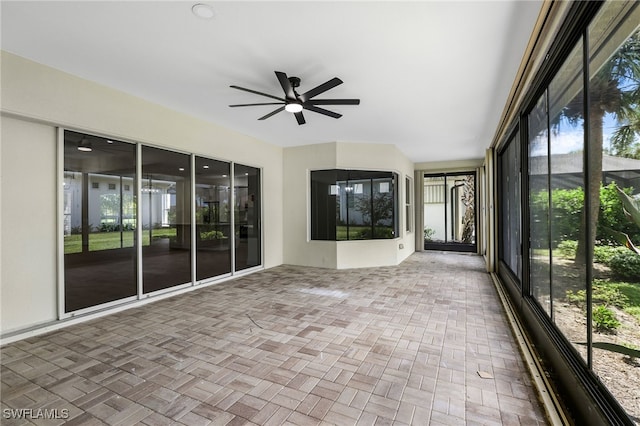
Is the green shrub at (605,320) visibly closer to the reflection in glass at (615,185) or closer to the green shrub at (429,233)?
the reflection in glass at (615,185)

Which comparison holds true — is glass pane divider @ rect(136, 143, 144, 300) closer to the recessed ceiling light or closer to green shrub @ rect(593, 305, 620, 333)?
the recessed ceiling light

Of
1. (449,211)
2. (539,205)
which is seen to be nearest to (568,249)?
(539,205)

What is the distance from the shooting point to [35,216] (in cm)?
307

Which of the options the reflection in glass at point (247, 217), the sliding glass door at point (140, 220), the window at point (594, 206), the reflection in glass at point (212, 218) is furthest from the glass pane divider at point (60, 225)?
the window at point (594, 206)

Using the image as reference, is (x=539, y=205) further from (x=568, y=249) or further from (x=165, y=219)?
(x=165, y=219)

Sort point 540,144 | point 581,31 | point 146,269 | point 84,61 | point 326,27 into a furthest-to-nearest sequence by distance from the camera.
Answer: point 146,269, point 84,61, point 540,144, point 326,27, point 581,31

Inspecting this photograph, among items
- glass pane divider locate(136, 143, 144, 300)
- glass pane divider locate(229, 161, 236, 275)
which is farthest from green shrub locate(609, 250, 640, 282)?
glass pane divider locate(229, 161, 236, 275)

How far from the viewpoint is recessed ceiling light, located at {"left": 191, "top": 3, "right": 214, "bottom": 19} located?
2.17 m

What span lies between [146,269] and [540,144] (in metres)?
5.15

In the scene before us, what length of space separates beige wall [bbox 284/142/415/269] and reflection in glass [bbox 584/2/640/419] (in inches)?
189

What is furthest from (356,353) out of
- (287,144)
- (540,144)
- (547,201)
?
(287,144)

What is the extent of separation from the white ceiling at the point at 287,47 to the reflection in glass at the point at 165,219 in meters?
0.92

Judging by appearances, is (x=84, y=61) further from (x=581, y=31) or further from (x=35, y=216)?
(x=581, y=31)

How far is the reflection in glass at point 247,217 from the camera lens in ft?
18.8
